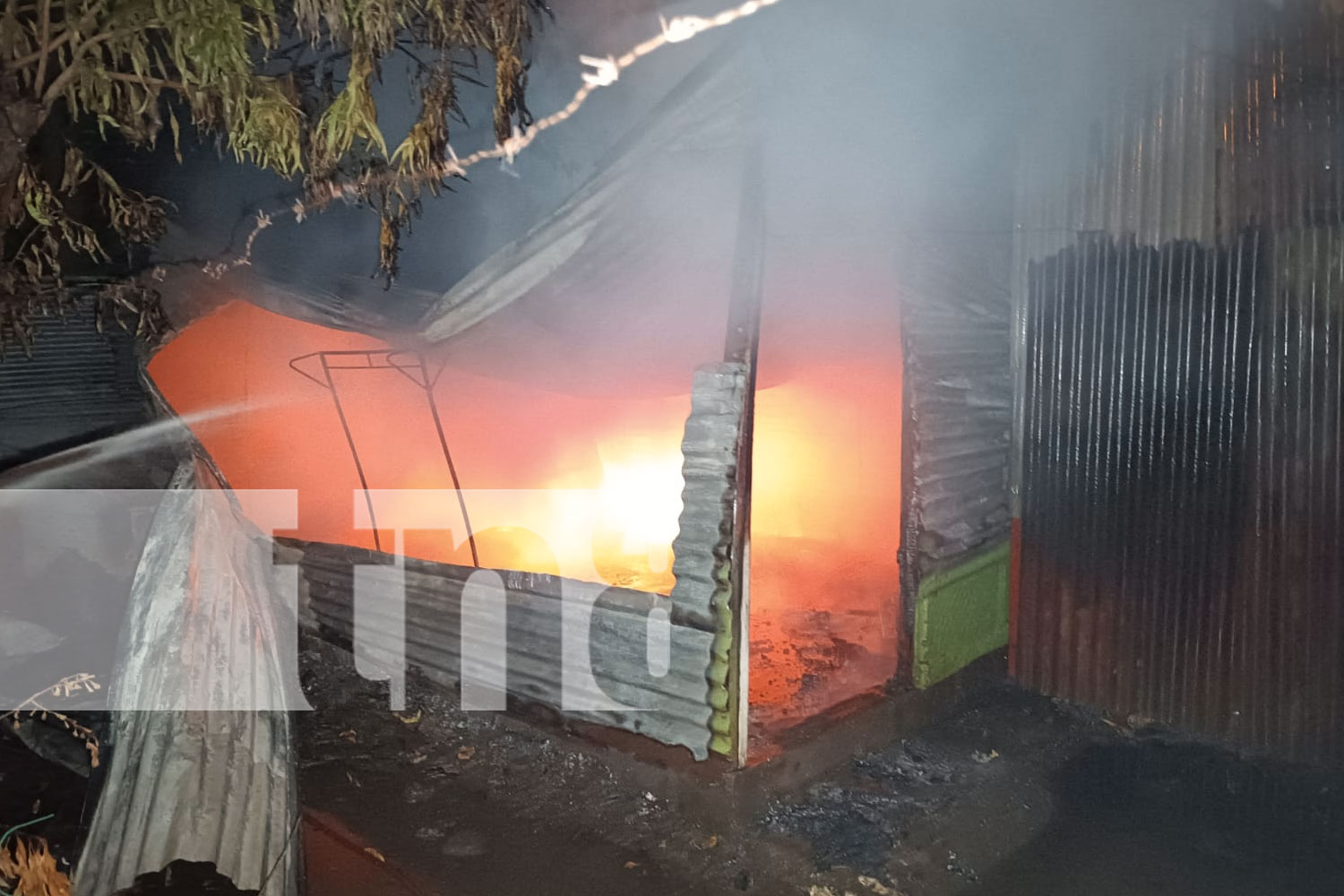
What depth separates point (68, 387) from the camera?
5.44 meters

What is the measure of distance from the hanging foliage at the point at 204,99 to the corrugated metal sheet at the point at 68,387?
18cm

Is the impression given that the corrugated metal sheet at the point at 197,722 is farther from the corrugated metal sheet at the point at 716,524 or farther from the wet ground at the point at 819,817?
the corrugated metal sheet at the point at 716,524

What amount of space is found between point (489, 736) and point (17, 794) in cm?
264

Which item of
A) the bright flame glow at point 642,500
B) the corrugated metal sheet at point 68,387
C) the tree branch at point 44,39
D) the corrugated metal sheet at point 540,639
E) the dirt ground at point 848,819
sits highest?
the tree branch at point 44,39

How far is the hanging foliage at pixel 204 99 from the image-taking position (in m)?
3.99

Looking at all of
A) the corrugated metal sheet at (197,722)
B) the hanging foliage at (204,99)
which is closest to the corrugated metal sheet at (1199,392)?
the hanging foliage at (204,99)

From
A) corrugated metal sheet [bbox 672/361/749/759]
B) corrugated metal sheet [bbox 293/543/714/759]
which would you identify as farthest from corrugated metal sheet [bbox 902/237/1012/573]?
corrugated metal sheet [bbox 293/543/714/759]

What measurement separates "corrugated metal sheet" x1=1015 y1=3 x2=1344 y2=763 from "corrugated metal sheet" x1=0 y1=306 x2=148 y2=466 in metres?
6.19

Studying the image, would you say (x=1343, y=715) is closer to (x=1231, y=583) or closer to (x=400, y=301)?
(x=1231, y=583)

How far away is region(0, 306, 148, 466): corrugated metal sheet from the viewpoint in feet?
17.0

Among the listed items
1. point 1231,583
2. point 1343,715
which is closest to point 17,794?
point 1231,583

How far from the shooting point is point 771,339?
7328 mm

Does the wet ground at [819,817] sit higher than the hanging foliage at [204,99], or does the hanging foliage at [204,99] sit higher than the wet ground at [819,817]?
the hanging foliage at [204,99]

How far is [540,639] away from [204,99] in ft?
11.5
